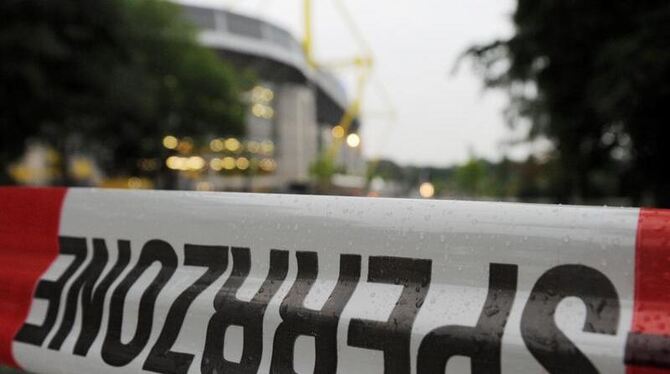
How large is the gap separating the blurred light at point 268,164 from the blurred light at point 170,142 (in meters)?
42.4

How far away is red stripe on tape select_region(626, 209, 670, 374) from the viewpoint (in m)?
1.63

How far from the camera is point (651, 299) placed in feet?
5.60

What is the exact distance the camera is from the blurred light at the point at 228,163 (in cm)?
8040

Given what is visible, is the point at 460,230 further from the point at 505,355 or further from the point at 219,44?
the point at 219,44

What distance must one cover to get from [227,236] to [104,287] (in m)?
0.65

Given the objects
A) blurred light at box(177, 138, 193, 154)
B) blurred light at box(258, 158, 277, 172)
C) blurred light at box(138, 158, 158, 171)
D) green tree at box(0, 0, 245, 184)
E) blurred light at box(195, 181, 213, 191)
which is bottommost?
blurred light at box(195, 181, 213, 191)

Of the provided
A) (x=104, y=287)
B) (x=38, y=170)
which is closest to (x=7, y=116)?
(x=104, y=287)

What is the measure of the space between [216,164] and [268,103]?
534 inches

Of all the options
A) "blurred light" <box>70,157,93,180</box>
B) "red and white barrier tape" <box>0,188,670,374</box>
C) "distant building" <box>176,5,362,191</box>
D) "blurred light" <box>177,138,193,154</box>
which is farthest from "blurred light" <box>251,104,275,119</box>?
"red and white barrier tape" <box>0,188,670,374</box>

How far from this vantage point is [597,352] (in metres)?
1.68

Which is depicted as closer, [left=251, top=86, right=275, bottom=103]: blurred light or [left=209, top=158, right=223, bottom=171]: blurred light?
[left=209, top=158, right=223, bottom=171]: blurred light

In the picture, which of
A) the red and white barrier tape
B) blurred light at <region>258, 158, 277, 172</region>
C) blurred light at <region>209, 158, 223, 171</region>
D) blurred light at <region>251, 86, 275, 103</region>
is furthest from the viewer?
blurred light at <region>258, 158, 277, 172</region>

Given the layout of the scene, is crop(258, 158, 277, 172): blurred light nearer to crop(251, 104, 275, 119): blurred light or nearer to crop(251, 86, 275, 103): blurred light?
crop(251, 104, 275, 119): blurred light

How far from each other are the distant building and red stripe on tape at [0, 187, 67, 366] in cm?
7356
